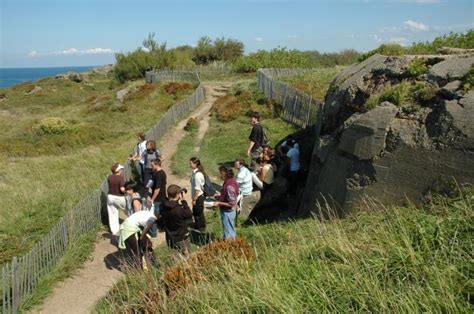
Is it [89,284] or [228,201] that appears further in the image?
[89,284]

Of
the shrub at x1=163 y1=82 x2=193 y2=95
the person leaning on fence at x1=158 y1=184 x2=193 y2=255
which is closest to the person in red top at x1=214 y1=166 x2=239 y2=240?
the person leaning on fence at x1=158 y1=184 x2=193 y2=255

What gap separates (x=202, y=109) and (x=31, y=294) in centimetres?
1955

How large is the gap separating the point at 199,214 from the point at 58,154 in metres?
13.6

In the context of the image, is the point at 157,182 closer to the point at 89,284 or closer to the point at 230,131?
the point at 89,284

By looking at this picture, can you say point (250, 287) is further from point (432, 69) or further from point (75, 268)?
point (432, 69)

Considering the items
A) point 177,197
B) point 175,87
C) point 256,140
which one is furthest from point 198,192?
point 175,87

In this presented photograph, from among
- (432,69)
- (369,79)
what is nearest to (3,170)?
(369,79)

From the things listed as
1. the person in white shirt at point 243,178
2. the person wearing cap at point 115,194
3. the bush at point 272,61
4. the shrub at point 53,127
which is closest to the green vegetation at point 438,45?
the person in white shirt at point 243,178

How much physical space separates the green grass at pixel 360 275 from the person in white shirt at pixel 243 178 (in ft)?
12.6

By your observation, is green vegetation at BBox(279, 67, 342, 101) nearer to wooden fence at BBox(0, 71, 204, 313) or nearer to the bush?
wooden fence at BBox(0, 71, 204, 313)

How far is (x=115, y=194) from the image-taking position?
9945 millimetres

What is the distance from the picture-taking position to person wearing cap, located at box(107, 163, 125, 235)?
9805mm

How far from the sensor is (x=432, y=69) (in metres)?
8.51

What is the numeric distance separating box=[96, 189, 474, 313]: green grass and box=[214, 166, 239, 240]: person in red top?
1.98 m
